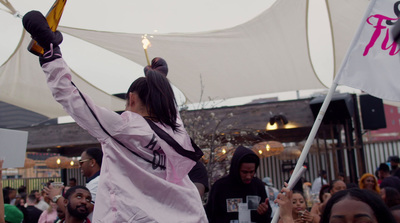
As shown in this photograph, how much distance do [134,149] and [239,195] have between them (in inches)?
86.0

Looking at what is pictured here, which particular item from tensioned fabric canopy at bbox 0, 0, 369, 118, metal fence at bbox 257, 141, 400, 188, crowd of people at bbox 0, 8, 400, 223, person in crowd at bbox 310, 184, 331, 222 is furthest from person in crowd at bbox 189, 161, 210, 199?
metal fence at bbox 257, 141, 400, 188

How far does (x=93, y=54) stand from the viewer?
28.2 feet

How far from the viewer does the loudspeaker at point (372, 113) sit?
33.1 ft

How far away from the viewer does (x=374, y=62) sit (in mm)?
3395

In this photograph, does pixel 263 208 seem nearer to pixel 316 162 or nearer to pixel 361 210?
pixel 361 210

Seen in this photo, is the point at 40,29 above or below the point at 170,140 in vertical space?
above

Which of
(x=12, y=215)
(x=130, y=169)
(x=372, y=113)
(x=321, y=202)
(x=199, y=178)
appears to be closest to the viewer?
(x=130, y=169)

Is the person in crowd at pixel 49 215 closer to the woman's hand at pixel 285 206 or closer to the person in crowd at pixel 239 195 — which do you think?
the person in crowd at pixel 239 195

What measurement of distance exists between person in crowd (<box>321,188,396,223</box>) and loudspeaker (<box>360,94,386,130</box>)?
9.16m

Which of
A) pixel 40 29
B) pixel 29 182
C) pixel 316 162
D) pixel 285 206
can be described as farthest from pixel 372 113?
pixel 29 182

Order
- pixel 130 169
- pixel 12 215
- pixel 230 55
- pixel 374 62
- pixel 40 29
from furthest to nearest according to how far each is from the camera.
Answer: pixel 230 55
pixel 12 215
pixel 374 62
pixel 130 169
pixel 40 29

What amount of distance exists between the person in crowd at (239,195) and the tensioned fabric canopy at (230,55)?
138 inches

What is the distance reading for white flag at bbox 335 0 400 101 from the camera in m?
3.34

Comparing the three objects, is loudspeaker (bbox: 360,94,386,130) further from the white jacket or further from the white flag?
the white jacket
